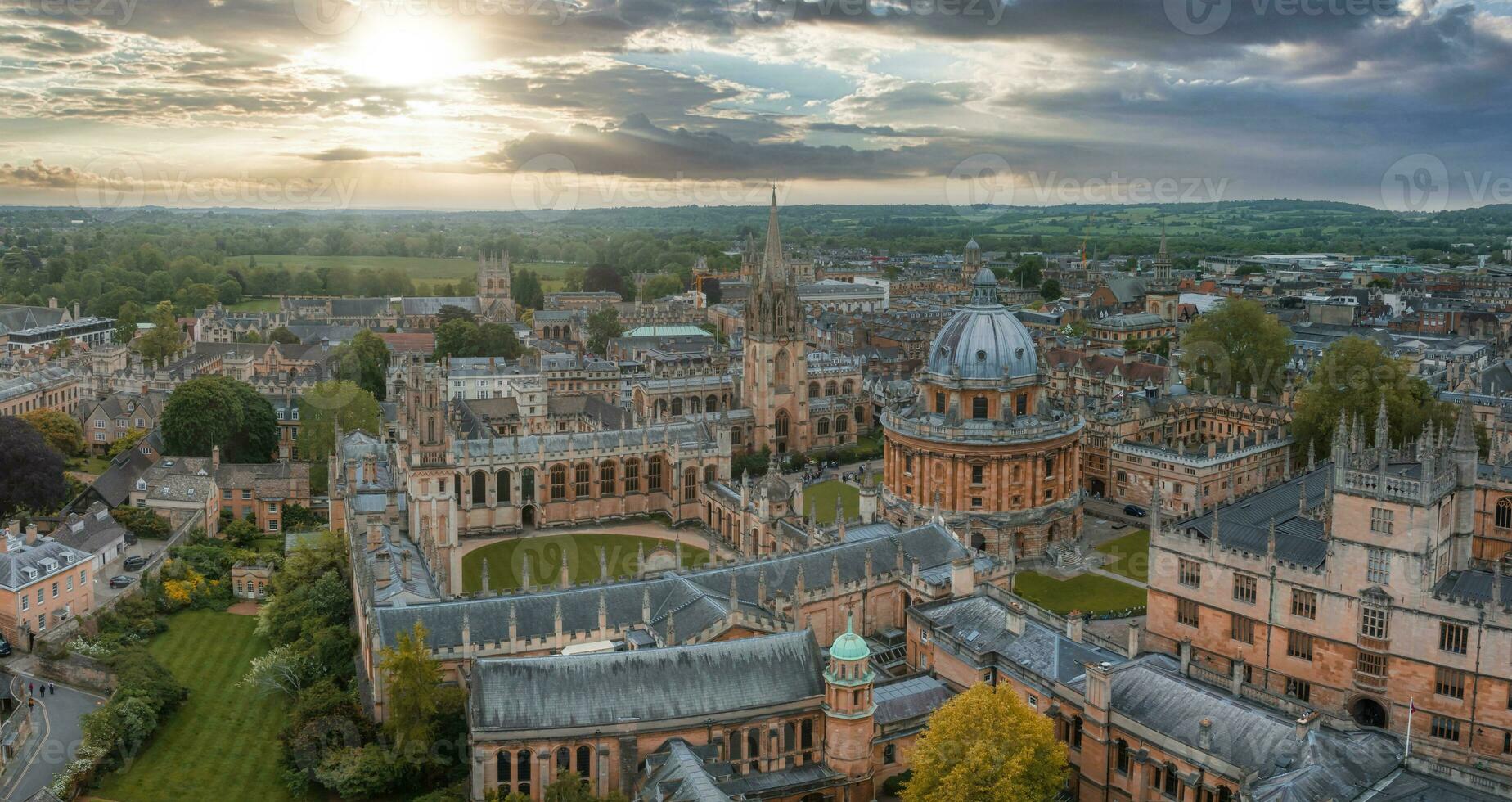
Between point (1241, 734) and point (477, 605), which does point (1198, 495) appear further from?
point (477, 605)

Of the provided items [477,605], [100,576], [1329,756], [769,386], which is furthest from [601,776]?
[769,386]

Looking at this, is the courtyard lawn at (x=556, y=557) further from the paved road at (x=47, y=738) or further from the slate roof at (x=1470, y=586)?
the slate roof at (x=1470, y=586)

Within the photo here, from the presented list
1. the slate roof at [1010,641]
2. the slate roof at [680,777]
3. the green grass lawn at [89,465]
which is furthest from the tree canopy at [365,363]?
the slate roof at [680,777]

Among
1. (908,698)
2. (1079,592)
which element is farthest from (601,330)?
(908,698)

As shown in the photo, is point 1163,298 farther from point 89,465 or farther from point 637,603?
point 89,465

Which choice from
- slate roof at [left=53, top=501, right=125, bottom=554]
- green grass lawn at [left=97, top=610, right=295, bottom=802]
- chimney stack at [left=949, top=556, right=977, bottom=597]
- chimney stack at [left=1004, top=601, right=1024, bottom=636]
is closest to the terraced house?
slate roof at [left=53, top=501, right=125, bottom=554]

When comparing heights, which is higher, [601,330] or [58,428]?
[601,330]

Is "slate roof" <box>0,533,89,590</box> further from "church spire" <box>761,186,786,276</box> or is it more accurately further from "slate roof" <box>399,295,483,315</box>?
"slate roof" <box>399,295,483,315</box>
